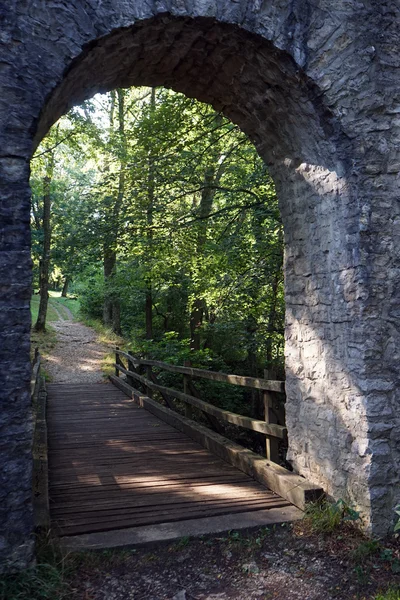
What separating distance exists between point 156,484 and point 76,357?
12.8m

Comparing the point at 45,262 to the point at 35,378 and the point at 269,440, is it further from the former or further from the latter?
the point at 269,440

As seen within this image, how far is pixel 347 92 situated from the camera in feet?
12.9

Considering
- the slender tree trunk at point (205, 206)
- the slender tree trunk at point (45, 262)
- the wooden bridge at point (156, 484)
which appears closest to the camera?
the wooden bridge at point (156, 484)

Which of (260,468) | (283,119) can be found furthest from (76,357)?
(283,119)

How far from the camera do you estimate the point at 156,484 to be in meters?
4.74

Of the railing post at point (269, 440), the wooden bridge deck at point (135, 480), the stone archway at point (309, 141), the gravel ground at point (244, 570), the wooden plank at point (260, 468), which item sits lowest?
the gravel ground at point (244, 570)

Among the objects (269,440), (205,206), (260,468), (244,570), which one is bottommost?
(244,570)

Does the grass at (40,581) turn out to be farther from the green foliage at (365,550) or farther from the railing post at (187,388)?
the railing post at (187,388)

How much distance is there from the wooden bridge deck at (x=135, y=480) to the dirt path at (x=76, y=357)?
7.28 m

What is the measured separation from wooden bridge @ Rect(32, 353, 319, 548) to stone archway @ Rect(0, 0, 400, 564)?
58 cm

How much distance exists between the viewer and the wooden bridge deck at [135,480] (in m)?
3.98

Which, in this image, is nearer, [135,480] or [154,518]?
[154,518]

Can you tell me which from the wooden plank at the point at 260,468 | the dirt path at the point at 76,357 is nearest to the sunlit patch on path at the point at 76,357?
the dirt path at the point at 76,357

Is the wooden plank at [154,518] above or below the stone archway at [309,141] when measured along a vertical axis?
below
